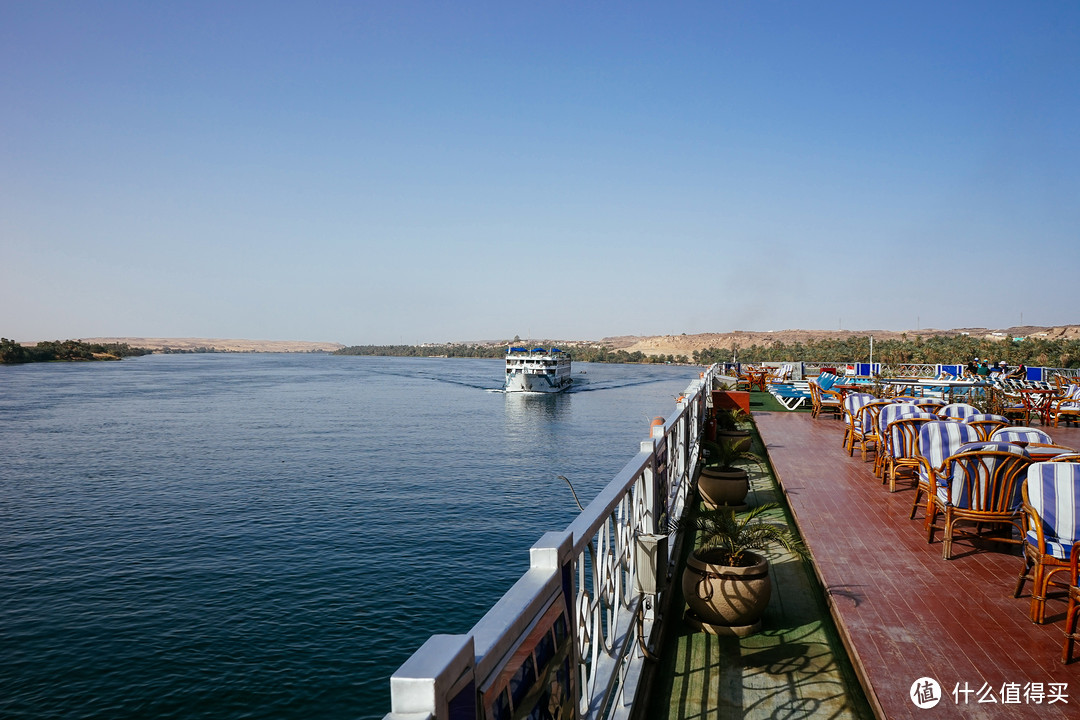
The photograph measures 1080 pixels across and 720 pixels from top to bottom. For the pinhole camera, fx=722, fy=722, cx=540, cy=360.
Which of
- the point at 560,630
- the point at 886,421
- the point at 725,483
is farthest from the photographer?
the point at 886,421

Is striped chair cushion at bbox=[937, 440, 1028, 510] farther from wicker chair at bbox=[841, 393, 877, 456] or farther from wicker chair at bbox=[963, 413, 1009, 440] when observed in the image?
wicker chair at bbox=[841, 393, 877, 456]

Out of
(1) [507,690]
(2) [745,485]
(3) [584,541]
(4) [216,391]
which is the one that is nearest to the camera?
(1) [507,690]

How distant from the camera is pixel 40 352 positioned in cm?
11900

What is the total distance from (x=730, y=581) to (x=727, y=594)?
8 cm

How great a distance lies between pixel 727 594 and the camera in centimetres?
439

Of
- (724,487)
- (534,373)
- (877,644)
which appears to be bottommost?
(534,373)

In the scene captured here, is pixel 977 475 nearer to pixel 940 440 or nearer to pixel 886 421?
pixel 940 440

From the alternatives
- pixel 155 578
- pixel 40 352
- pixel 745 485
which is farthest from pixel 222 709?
pixel 40 352

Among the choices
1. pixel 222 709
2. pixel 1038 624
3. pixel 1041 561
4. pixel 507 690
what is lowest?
pixel 222 709

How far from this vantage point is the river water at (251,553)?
10.2 metres

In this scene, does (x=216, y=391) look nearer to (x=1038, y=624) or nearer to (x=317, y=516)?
(x=317, y=516)

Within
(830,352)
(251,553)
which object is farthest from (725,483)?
(830,352)

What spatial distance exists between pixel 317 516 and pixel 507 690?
18163 millimetres

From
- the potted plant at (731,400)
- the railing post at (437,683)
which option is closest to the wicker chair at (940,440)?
the railing post at (437,683)
